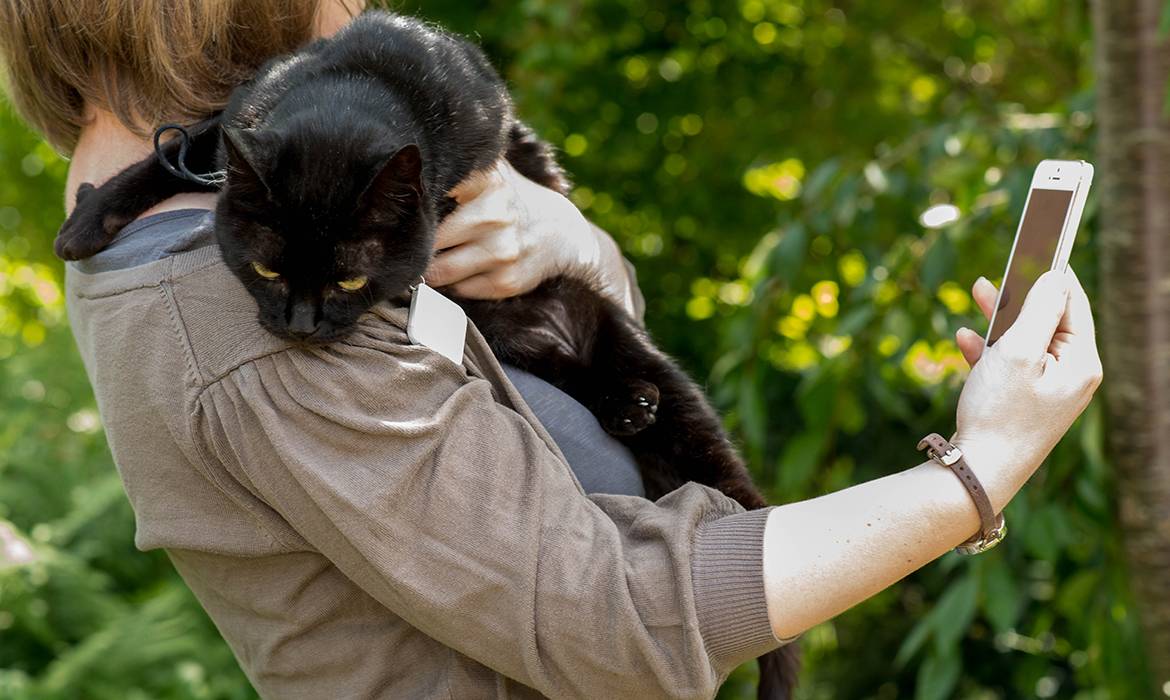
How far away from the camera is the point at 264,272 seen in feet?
4.21

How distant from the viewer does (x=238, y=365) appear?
114cm

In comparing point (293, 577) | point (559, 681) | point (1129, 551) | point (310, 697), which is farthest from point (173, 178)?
point (1129, 551)

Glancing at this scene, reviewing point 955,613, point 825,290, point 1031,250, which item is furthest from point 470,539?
point 825,290

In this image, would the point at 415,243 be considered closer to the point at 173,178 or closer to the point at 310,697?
the point at 173,178

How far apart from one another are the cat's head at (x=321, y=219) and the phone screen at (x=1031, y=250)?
26.2 inches

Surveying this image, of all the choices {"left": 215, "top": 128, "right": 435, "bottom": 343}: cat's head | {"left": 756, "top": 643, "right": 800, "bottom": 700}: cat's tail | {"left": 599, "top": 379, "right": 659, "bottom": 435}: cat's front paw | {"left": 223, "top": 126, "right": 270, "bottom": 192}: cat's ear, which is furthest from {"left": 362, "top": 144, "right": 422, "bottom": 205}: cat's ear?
{"left": 756, "top": 643, "right": 800, "bottom": 700}: cat's tail

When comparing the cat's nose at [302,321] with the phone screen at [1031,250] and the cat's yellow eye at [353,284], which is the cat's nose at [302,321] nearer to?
the cat's yellow eye at [353,284]

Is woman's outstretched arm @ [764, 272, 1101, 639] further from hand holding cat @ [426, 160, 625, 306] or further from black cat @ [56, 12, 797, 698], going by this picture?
hand holding cat @ [426, 160, 625, 306]

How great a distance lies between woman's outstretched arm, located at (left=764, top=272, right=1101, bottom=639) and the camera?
1146 mm

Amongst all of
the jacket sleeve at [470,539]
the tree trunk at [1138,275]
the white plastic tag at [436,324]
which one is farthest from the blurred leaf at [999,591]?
the white plastic tag at [436,324]

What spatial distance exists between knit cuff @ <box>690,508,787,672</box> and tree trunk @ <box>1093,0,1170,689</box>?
1.22 metres

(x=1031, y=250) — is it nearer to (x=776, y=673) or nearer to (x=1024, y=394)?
(x=1024, y=394)

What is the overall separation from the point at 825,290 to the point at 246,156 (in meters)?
1.84

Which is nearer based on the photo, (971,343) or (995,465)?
(995,465)
